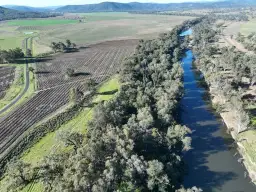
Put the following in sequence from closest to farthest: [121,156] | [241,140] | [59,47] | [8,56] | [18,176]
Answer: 1. [121,156]
2. [18,176]
3. [241,140]
4. [8,56]
5. [59,47]

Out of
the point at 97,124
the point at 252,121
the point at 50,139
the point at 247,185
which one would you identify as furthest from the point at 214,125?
the point at 50,139

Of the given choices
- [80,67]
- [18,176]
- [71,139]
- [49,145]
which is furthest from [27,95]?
[18,176]

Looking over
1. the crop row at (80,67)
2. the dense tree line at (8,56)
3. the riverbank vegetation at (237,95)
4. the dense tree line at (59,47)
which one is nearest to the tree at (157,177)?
the riverbank vegetation at (237,95)

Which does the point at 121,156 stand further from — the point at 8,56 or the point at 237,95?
the point at 8,56

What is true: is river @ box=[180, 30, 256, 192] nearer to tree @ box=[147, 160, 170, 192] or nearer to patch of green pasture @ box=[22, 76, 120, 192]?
tree @ box=[147, 160, 170, 192]

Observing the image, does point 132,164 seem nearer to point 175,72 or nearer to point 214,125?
point 214,125

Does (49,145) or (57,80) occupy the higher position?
(57,80)

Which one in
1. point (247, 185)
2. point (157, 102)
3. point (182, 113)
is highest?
point (157, 102)
